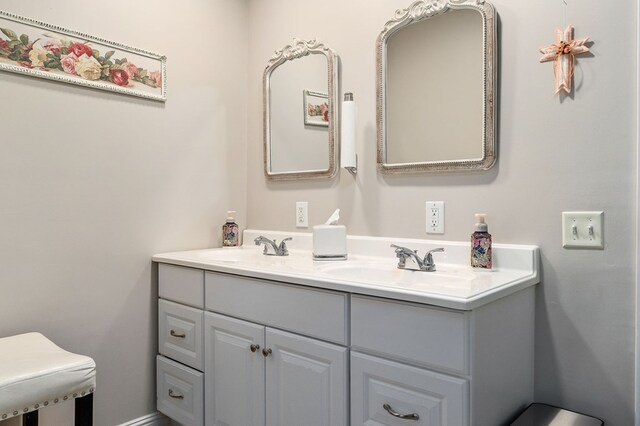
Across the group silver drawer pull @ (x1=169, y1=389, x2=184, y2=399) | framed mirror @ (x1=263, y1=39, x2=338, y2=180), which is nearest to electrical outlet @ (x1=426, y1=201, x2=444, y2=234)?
framed mirror @ (x1=263, y1=39, x2=338, y2=180)

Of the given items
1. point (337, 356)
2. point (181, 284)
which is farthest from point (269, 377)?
point (181, 284)

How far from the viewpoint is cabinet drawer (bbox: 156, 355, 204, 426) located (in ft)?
5.51

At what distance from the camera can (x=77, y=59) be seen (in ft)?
5.59

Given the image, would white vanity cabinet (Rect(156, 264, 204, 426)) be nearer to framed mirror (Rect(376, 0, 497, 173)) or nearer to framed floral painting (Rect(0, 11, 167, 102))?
framed floral painting (Rect(0, 11, 167, 102))

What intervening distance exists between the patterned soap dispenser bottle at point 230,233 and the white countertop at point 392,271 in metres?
0.12

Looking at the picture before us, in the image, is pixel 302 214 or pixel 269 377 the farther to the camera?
pixel 302 214

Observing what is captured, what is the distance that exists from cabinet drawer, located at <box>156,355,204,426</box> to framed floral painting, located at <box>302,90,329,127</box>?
1177 mm

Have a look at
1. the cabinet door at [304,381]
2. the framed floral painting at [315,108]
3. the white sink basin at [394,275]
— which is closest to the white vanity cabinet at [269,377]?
the cabinet door at [304,381]

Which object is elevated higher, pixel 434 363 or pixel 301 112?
pixel 301 112

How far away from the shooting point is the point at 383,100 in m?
1.76

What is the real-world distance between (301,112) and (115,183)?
2.89 feet

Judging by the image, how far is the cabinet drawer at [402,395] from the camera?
1.02m

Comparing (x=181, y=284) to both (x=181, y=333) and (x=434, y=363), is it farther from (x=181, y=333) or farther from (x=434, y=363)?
(x=434, y=363)

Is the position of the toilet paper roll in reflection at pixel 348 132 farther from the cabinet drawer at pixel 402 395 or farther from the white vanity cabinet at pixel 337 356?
the cabinet drawer at pixel 402 395
